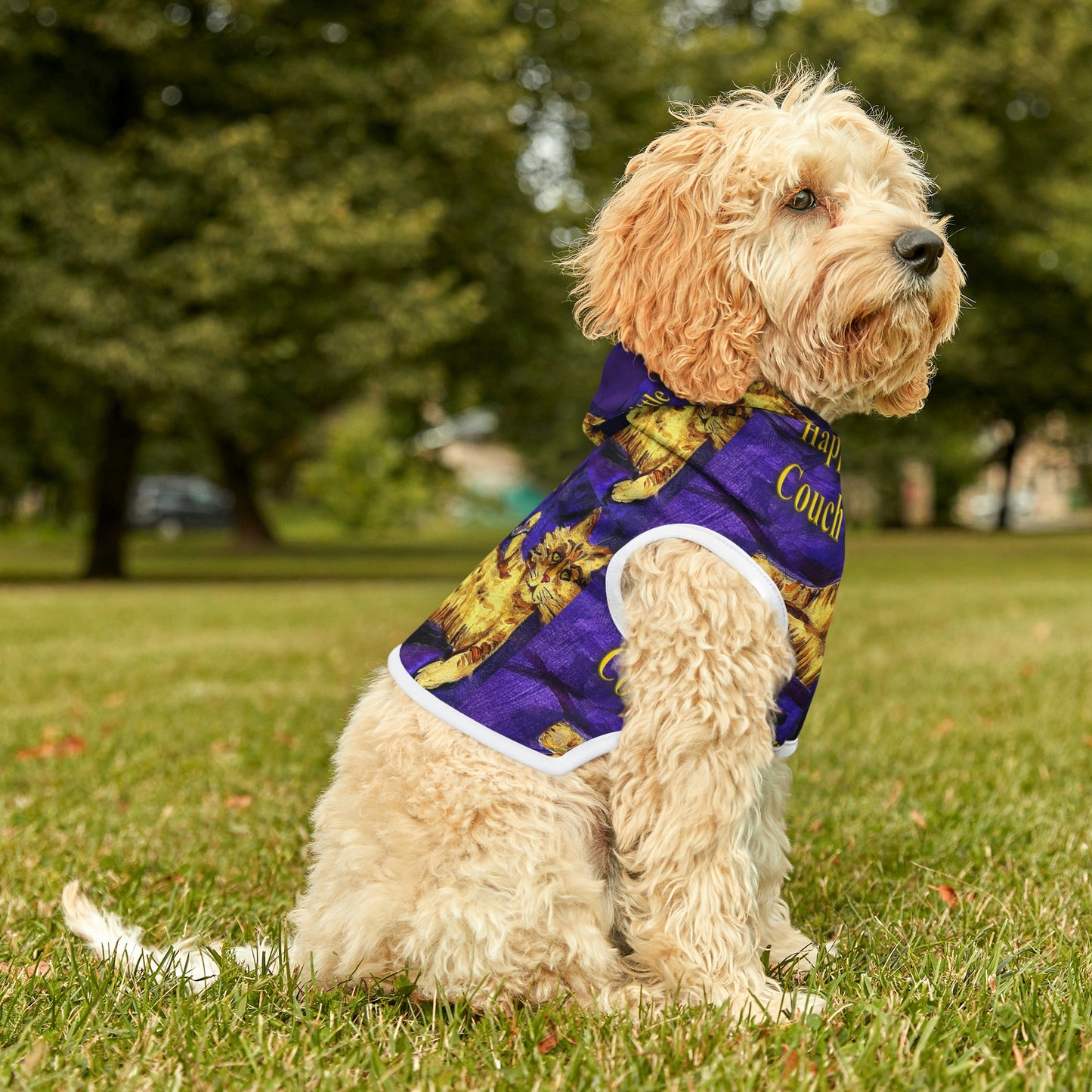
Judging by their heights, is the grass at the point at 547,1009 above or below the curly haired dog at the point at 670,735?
below

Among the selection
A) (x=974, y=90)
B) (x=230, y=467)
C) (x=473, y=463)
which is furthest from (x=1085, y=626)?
(x=473, y=463)

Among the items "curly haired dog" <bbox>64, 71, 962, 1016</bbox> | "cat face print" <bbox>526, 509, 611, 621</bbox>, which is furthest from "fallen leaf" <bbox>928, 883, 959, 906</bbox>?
"cat face print" <bbox>526, 509, 611, 621</bbox>

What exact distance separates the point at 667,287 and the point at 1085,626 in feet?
30.1

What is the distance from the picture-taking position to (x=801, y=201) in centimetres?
287

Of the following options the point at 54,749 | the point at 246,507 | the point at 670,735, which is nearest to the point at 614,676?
the point at 670,735

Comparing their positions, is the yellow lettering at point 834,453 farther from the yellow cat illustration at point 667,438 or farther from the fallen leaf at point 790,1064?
the fallen leaf at point 790,1064

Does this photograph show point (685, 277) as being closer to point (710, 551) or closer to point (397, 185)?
point (710, 551)

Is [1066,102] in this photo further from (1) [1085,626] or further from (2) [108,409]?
(2) [108,409]

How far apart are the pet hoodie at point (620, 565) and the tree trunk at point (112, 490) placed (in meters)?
18.3

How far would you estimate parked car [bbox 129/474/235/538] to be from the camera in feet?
156

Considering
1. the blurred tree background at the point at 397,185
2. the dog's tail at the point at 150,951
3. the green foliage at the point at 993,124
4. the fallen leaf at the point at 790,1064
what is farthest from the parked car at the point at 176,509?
the fallen leaf at the point at 790,1064

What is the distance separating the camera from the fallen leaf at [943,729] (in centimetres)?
623

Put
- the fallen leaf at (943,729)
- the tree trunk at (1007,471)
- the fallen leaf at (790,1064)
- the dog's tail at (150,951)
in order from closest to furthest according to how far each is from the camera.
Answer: the fallen leaf at (790,1064), the dog's tail at (150,951), the fallen leaf at (943,729), the tree trunk at (1007,471)

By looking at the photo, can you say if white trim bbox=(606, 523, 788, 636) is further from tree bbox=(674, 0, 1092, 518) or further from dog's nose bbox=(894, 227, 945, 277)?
tree bbox=(674, 0, 1092, 518)
